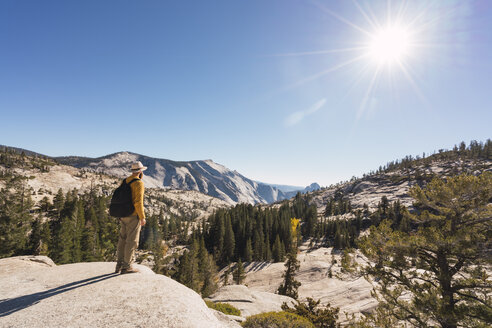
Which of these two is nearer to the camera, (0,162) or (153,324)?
(153,324)

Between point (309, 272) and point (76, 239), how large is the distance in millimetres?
57891

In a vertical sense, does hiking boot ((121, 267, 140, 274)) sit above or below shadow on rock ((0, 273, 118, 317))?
above

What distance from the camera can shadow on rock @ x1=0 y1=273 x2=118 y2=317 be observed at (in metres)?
5.48

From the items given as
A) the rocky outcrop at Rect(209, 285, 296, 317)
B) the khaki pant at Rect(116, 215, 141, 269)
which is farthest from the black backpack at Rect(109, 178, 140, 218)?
the rocky outcrop at Rect(209, 285, 296, 317)

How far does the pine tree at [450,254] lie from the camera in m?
9.13

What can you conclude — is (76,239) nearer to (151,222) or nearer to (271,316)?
(151,222)

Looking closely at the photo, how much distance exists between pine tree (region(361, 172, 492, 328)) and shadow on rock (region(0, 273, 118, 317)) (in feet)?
43.3

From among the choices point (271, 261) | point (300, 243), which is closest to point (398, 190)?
point (300, 243)

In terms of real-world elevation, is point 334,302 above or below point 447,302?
below

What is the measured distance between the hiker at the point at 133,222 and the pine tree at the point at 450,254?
464 inches

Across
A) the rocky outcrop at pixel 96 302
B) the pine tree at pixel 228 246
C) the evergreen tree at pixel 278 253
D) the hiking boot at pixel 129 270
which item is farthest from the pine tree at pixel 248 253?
the rocky outcrop at pixel 96 302

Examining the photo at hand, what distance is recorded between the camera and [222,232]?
86688mm

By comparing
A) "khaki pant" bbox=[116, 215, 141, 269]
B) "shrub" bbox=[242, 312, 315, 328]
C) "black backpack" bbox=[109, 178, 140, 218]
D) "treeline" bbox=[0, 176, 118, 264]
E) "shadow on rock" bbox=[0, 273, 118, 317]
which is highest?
Result: "black backpack" bbox=[109, 178, 140, 218]

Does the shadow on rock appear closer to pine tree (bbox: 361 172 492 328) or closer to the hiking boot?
the hiking boot
